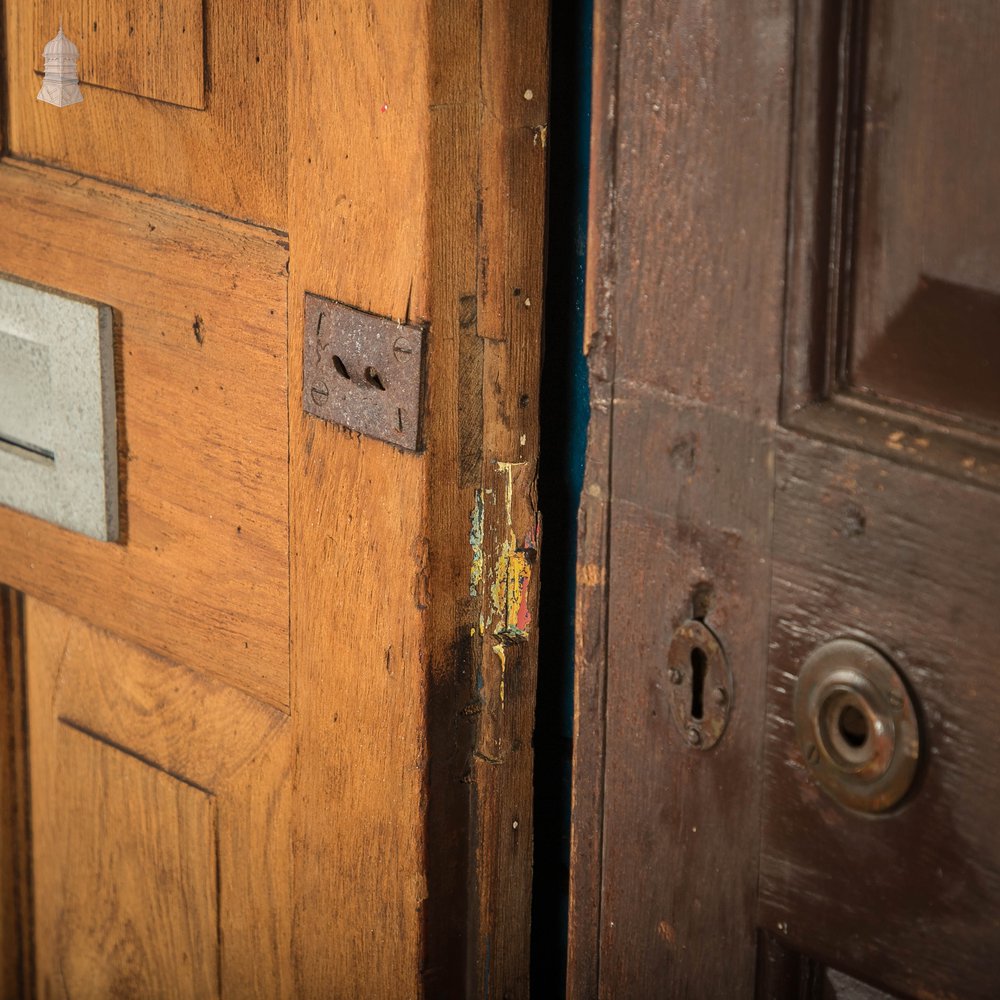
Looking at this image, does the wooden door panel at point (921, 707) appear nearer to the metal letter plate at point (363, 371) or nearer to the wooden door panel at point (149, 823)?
the metal letter plate at point (363, 371)

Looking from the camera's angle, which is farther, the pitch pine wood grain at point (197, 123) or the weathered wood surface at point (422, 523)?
the pitch pine wood grain at point (197, 123)

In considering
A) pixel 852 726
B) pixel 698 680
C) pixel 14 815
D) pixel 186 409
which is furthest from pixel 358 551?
pixel 14 815

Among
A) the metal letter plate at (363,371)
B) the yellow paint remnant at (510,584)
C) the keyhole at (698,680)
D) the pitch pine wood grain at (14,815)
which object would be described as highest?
the metal letter plate at (363,371)

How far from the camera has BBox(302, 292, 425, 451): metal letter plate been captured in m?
1.09

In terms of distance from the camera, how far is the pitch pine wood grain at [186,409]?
1222mm

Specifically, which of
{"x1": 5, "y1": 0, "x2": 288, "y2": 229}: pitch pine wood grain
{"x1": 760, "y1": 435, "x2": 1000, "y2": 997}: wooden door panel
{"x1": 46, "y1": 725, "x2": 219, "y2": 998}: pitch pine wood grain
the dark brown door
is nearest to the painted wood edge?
the dark brown door

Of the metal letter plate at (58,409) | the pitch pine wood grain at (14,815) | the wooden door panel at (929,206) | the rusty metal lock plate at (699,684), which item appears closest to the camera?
the wooden door panel at (929,206)

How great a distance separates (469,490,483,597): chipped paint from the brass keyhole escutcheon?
0.35m

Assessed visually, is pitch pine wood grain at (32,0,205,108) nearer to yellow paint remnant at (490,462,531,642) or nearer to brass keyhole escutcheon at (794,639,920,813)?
yellow paint remnant at (490,462,531,642)

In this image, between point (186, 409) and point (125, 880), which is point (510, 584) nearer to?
point (186, 409)

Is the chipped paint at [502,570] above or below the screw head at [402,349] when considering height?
below

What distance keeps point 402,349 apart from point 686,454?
277 millimetres

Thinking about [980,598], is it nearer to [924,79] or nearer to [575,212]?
[924,79]

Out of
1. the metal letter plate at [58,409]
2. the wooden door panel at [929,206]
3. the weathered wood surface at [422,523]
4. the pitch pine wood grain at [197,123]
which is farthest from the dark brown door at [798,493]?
the metal letter plate at [58,409]
